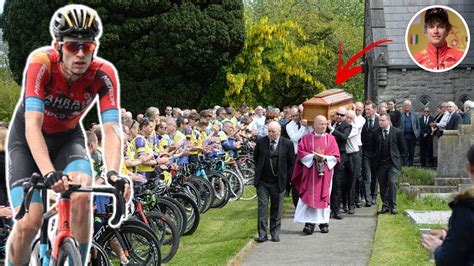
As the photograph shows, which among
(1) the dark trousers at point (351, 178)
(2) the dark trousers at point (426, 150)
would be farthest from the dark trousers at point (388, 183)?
(2) the dark trousers at point (426, 150)

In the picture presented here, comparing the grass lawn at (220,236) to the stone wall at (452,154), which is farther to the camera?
the stone wall at (452,154)

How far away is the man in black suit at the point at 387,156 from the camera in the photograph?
19.6 metres

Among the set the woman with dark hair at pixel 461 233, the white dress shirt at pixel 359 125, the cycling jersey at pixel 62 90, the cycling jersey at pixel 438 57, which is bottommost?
the woman with dark hair at pixel 461 233

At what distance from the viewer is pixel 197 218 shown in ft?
51.9

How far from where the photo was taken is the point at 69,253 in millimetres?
6750

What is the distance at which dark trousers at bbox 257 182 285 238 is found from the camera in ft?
52.6

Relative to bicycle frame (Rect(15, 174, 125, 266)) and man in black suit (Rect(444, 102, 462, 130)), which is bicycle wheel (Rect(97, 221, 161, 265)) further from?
man in black suit (Rect(444, 102, 462, 130))

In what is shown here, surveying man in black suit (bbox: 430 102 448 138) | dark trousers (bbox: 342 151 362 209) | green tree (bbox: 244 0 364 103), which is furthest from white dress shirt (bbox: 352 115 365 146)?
green tree (bbox: 244 0 364 103)

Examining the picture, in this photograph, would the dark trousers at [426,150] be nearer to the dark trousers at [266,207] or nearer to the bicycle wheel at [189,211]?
the dark trousers at [266,207]

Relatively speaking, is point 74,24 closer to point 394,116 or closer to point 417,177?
point 417,177

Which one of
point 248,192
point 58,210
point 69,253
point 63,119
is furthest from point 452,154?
point 69,253

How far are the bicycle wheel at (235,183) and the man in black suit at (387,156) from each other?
298 centimetres

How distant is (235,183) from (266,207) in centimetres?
560

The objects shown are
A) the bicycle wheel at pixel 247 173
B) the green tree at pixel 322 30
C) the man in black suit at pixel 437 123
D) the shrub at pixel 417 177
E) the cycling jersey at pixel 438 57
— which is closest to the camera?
the bicycle wheel at pixel 247 173
